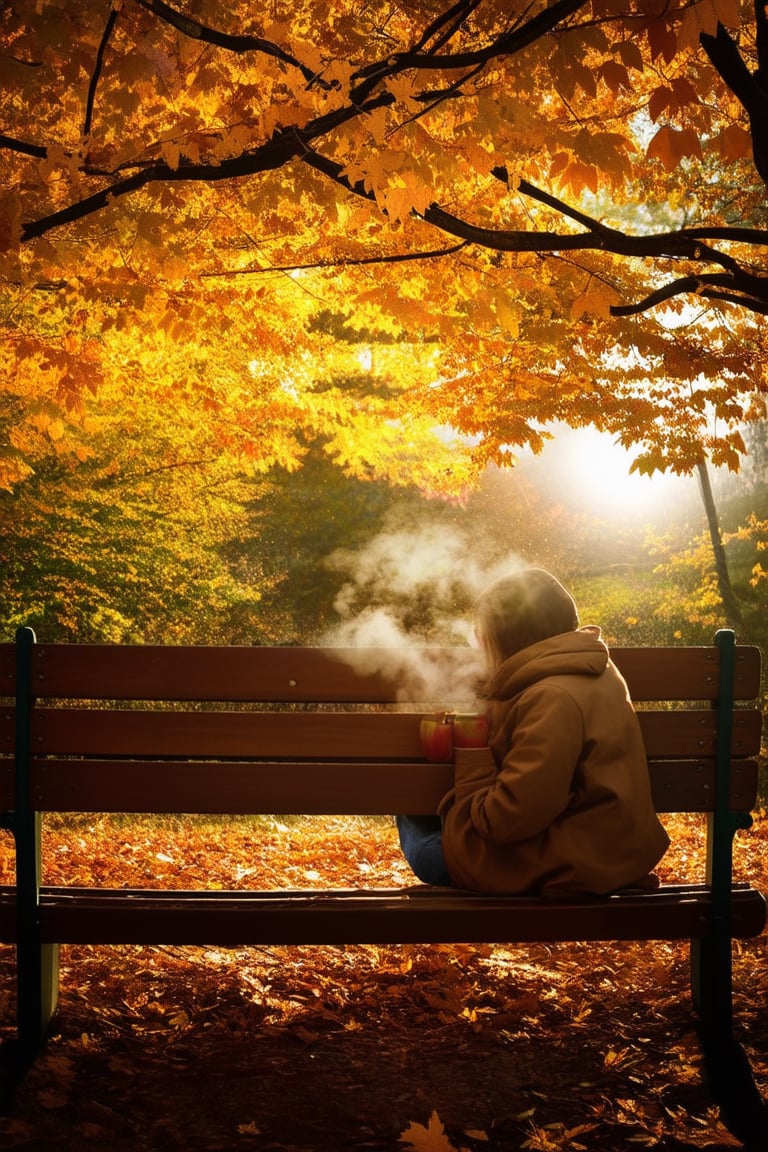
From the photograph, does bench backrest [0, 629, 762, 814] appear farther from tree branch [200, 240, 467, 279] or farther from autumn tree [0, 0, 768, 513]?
tree branch [200, 240, 467, 279]

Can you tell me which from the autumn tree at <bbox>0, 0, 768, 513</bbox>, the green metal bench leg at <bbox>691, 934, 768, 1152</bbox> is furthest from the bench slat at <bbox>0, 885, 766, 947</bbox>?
the autumn tree at <bbox>0, 0, 768, 513</bbox>

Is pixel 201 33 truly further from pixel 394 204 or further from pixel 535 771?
pixel 535 771

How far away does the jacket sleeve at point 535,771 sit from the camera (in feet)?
8.14

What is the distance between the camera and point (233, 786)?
9.07 feet

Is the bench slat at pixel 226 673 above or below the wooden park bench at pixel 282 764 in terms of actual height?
above

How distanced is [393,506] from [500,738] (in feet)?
50.2

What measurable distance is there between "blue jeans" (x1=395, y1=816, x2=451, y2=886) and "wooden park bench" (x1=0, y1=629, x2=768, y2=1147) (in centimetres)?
12

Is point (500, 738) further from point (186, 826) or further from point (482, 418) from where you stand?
point (186, 826)

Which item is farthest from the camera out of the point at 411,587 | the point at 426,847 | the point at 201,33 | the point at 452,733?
the point at 411,587

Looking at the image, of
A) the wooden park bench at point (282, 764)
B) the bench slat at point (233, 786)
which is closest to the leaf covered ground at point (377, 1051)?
the wooden park bench at point (282, 764)

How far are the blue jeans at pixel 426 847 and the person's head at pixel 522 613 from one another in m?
0.51

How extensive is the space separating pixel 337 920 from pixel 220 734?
1.86 feet

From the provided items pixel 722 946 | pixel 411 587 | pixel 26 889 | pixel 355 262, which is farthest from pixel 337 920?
pixel 411 587

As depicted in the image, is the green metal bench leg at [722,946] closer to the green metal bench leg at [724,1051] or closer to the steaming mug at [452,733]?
the green metal bench leg at [724,1051]
